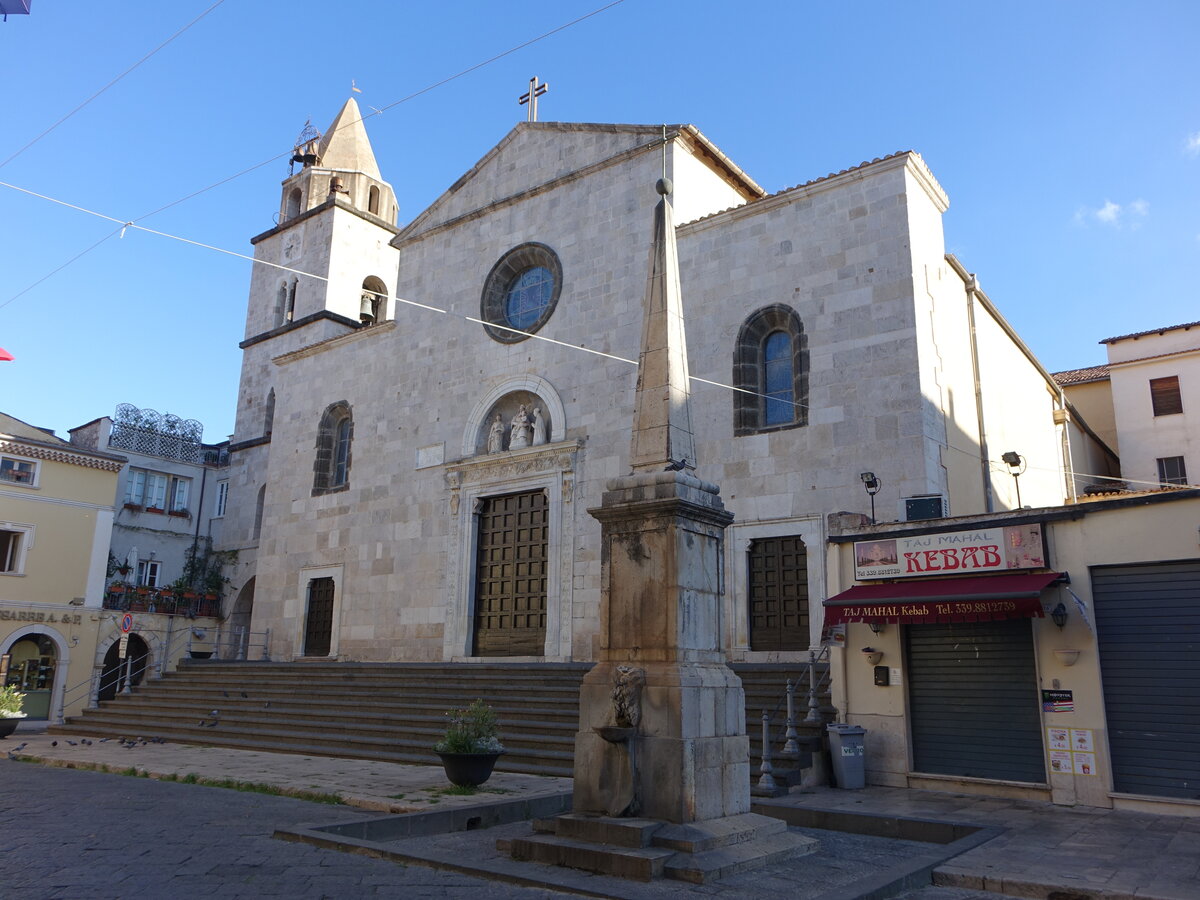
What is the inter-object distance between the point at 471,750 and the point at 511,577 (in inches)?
388

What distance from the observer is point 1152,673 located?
10.4 meters

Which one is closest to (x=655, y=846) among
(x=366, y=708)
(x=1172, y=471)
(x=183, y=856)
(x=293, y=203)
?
(x=183, y=856)

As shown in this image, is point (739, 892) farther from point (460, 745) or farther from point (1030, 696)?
point (1030, 696)

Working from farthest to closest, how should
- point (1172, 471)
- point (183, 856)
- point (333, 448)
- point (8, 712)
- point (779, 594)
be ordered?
point (1172, 471) → point (333, 448) → point (8, 712) → point (779, 594) → point (183, 856)

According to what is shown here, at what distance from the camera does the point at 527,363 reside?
824 inches

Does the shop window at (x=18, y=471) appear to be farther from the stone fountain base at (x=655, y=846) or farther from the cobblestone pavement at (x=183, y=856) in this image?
the stone fountain base at (x=655, y=846)

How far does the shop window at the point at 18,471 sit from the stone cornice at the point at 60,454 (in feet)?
0.65

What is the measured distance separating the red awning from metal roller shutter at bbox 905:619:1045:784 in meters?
0.61

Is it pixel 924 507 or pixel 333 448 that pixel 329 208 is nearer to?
pixel 333 448

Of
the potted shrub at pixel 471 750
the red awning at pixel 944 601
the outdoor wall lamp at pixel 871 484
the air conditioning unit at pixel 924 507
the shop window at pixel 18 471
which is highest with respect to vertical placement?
the shop window at pixel 18 471

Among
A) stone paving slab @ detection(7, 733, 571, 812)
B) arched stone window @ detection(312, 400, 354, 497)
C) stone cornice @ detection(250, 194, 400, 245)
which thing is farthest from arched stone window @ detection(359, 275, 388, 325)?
stone paving slab @ detection(7, 733, 571, 812)

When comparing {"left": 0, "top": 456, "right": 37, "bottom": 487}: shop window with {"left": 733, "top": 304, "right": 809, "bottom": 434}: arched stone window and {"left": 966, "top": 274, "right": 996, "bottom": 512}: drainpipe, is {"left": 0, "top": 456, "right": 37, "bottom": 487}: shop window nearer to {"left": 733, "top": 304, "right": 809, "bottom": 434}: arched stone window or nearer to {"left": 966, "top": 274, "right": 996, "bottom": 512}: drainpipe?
{"left": 733, "top": 304, "right": 809, "bottom": 434}: arched stone window

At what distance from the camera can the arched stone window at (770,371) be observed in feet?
55.0

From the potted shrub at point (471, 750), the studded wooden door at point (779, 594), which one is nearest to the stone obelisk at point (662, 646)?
the potted shrub at point (471, 750)
